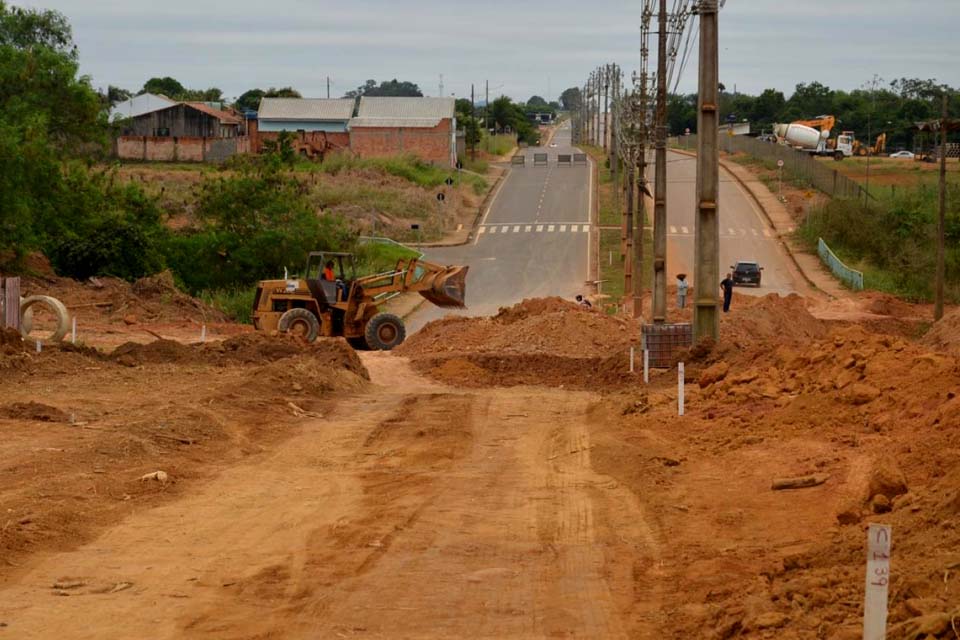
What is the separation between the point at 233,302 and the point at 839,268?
30.3 meters

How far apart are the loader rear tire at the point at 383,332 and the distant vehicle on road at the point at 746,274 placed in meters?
29.4

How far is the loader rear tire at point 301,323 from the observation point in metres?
35.4

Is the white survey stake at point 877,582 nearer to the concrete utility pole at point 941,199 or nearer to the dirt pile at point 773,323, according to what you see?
the dirt pile at point 773,323

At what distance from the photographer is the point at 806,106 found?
Result: 16088 centimetres

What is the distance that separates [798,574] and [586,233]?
7036 centimetres

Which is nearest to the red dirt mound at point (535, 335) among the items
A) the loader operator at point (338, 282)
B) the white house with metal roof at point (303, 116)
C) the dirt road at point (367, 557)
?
the loader operator at point (338, 282)

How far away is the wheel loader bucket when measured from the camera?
35.6 metres

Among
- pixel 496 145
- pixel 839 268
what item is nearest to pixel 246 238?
pixel 839 268

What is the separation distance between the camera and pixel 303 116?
12325cm

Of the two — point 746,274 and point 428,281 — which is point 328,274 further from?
point 746,274

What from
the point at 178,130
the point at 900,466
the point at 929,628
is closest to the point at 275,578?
the point at 929,628

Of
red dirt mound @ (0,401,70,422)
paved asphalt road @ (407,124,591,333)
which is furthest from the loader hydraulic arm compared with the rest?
red dirt mound @ (0,401,70,422)

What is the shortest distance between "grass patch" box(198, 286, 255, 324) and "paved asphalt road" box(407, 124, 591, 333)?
6.38 m

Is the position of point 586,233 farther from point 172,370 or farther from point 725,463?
point 725,463
